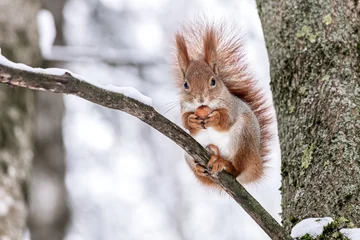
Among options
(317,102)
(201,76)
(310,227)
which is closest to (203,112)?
(201,76)

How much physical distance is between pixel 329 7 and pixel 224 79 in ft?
1.87

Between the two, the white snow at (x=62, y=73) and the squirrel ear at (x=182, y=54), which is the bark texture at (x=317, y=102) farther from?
the white snow at (x=62, y=73)

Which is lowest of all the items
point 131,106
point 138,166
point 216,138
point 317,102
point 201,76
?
point 138,166

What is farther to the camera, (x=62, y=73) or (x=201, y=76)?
(x=201, y=76)

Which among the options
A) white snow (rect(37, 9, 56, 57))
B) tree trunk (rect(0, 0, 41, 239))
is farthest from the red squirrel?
white snow (rect(37, 9, 56, 57))

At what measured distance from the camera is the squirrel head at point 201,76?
73.3 inches

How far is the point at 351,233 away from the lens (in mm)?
1215

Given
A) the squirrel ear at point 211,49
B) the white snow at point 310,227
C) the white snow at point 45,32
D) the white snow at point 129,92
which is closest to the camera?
the white snow at point 129,92

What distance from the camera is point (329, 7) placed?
1586 millimetres

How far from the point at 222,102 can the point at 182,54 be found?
0.29m

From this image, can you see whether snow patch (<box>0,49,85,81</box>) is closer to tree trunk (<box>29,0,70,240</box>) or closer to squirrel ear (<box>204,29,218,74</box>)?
squirrel ear (<box>204,29,218,74</box>)

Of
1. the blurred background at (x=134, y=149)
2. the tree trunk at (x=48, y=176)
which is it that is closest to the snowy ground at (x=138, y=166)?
the blurred background at (x=134, y=149)

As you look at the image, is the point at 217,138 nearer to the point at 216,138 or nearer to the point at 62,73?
the point at 216,138

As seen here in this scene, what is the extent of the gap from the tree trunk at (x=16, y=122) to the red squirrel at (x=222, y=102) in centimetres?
57
